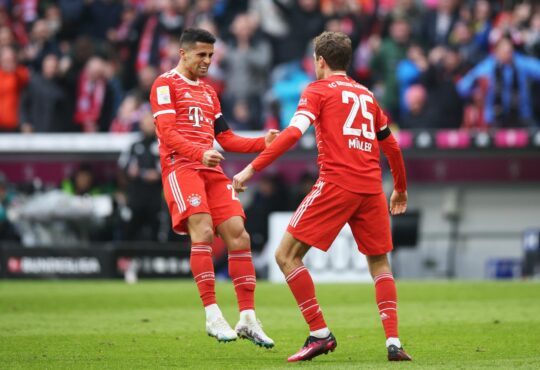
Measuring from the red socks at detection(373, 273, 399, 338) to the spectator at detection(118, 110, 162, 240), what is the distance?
11.3 m

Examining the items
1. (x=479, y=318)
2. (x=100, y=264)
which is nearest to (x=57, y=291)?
(x=100, y=264)

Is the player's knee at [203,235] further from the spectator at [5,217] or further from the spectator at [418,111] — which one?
the spectator at [5,217]

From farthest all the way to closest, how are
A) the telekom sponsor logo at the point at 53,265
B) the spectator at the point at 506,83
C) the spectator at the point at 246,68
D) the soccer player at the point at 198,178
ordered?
the spectator at the point at 246,68 → the telekom sponsor logo at the point at 53,265 → the spectator at the point at 506,83 → the soccer player at the point at 198,178

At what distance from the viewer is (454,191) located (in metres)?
21.1

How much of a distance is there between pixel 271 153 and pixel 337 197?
1.97 ft

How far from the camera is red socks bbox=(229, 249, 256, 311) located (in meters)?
9.20

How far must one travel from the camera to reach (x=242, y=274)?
30.5 ft

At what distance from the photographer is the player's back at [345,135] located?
8.53 m

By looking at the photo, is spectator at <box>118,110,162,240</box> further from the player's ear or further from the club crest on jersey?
the player's ear

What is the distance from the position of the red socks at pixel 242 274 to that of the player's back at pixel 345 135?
3.58 feet

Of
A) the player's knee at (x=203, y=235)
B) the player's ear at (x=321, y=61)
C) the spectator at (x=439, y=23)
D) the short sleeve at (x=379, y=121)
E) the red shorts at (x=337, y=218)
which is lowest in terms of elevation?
the player's knee at (x=203, y=235)

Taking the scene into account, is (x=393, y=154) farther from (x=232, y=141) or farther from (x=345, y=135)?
(x=232, y=141)

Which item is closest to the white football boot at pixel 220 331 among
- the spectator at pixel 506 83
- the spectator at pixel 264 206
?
the spectator at pixel 506 83

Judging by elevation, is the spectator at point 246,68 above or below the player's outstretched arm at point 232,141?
above
